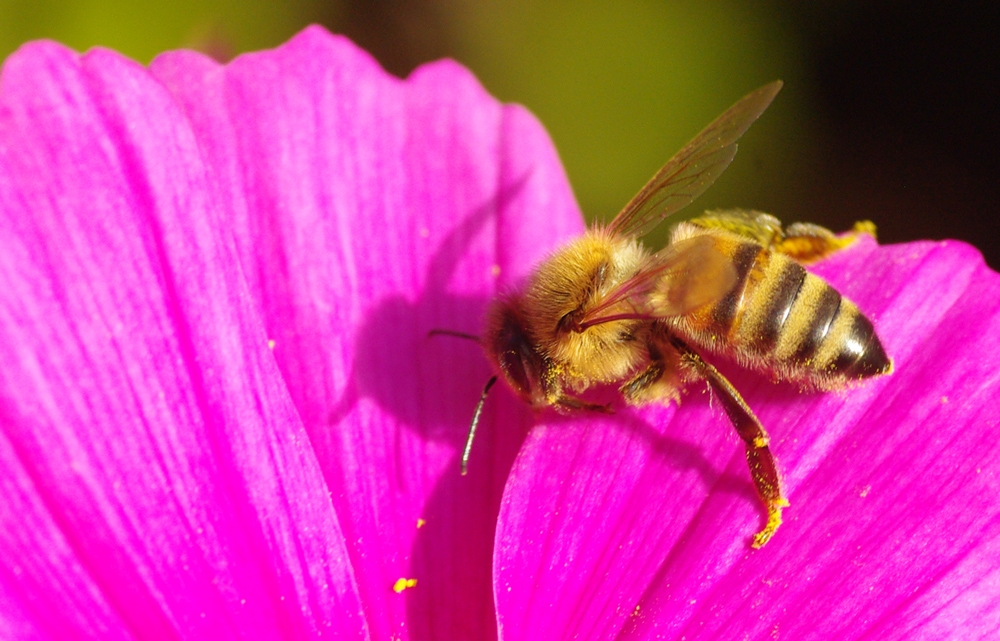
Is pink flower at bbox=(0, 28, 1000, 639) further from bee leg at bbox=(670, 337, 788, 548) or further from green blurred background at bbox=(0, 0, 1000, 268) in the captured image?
green blurred background at bbox=(0, 0, 1000, 268)

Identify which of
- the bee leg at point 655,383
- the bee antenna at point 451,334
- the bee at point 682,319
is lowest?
the bee antenna at point 451,334

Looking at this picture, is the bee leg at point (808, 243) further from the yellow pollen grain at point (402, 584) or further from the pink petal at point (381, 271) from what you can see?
the yellow pollen grain at point (402, 584)

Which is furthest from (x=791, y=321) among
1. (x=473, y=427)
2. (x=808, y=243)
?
(x=473, y=427)

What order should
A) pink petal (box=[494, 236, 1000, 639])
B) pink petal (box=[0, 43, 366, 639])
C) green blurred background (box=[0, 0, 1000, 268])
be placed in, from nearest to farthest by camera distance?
pink petal (box=[0, 43, 366, 639])
pink petal (box=[494, 236, 1000, 639])
green blurred background (box=[0, 0, 1000, 268])

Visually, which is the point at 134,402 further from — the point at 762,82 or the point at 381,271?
the point at 762,82

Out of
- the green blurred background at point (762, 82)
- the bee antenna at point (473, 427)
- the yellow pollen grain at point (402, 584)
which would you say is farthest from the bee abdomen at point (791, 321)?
the green blurred background at point (762, 82)

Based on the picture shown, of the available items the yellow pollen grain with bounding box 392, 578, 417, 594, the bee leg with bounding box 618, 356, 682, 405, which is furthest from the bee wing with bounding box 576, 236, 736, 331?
the yellow pollen grain with bounding box 392, 578, 417, 594
